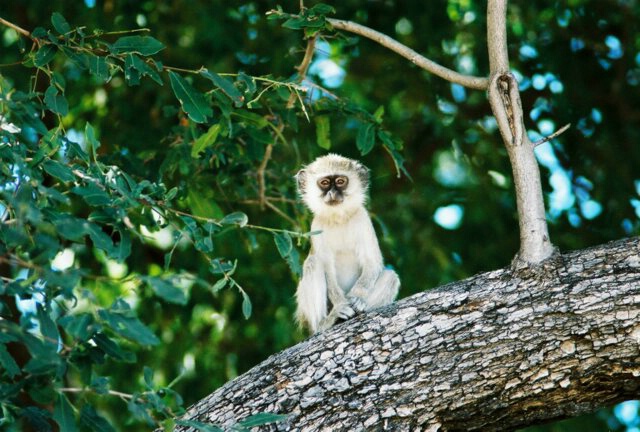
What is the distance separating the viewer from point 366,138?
565 cm

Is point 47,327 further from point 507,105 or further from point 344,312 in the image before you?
point 344,312

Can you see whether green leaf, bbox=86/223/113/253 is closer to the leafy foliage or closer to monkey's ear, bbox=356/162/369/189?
the leafy foliage

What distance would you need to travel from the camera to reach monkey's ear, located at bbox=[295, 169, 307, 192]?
7.15m

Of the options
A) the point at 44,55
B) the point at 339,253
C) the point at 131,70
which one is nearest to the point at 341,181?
the point at 339,253

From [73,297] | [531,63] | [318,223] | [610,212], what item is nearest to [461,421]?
[73,297]

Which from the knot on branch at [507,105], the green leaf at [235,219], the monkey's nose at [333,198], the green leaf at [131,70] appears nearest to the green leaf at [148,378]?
the green leaf at [235,219]

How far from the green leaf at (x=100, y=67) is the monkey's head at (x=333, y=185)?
2.77 m

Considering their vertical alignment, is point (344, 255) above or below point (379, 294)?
above

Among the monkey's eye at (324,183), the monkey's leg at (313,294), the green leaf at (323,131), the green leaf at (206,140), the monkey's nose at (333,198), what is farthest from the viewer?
the monkey's eye at (324,183)

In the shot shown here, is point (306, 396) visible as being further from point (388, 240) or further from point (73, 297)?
point (388, 240)

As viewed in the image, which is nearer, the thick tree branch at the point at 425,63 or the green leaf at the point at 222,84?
the green leaf at the point at 222,84

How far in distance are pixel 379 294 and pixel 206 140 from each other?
1.73 m

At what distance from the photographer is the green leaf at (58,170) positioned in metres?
3.85

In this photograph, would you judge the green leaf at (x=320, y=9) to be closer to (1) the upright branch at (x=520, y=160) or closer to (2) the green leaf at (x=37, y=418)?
(1) the upright branch at (x=520, y=160)
